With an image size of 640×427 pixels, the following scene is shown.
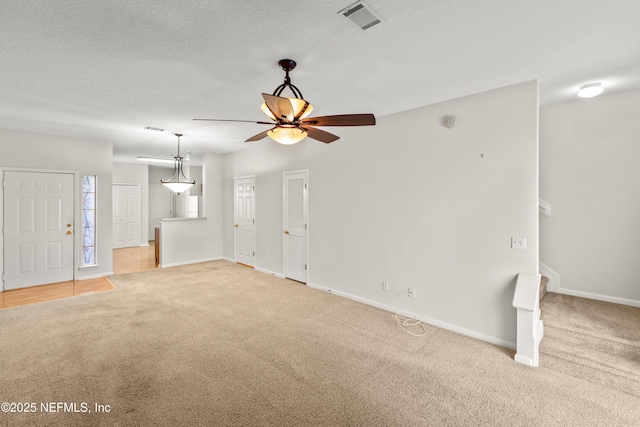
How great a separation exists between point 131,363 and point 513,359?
3637 millimetres

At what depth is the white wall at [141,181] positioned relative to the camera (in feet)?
29.9

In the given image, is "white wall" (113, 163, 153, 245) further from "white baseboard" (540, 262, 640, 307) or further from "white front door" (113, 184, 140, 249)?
"white baseboard" (540, 262, 640, 307)

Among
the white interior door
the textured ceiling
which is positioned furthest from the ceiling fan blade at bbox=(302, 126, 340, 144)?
the white interior door

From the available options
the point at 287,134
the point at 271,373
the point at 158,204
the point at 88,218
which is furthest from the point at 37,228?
the point at 287,134

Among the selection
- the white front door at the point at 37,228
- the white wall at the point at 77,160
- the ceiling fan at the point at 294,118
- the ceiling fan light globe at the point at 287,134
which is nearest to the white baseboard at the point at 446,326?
the ceiling fan at the point at 294,118

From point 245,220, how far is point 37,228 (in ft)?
12.0

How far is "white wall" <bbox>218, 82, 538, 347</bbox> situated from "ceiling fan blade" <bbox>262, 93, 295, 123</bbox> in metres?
2.09

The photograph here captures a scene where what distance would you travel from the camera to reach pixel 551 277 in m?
4.10

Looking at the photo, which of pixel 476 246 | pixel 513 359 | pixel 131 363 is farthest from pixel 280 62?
pixel 513 359

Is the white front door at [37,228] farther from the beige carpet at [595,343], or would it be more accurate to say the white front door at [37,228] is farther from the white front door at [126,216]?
the beige carpet at [595,343]

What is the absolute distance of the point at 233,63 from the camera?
102 inches

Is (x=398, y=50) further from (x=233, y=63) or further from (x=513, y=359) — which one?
(x=513, y=359)

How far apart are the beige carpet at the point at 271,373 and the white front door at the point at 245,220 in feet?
8.85

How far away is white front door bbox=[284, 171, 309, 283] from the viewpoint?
17.4ft
